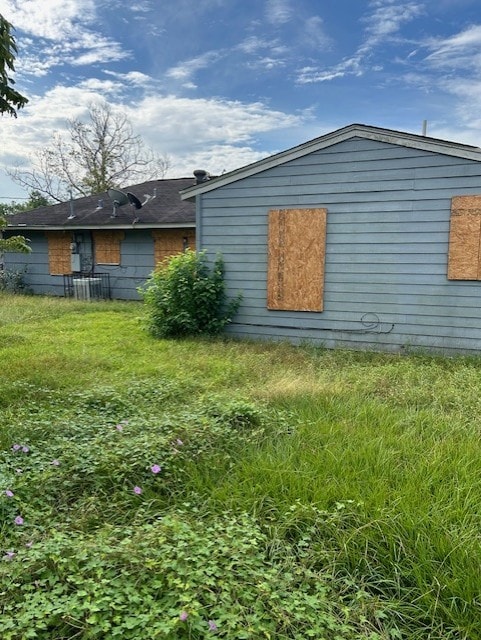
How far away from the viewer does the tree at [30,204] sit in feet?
85.8

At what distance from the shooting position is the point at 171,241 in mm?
11070

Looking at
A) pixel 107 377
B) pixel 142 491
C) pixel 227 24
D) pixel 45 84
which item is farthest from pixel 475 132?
pixel 142 491

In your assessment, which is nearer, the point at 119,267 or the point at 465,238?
the point at 465,238

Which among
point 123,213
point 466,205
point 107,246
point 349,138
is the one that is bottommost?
point 107,246

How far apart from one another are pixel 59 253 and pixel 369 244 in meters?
9.82

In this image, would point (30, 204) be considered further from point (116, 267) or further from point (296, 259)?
point (296, 259)

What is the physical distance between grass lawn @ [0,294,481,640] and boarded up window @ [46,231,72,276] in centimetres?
929

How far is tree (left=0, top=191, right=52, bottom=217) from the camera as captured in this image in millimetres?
26156

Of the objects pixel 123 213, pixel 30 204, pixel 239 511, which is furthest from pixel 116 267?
pixel 30 204

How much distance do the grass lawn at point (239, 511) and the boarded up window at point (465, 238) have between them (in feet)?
6.67

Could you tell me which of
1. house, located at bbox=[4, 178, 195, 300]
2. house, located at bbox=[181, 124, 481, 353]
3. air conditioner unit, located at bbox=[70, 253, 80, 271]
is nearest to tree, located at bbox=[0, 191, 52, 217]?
house, located at bbox=[4, 178, 195, 300]

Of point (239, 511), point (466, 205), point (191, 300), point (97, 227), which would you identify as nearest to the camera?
point (239, 511)

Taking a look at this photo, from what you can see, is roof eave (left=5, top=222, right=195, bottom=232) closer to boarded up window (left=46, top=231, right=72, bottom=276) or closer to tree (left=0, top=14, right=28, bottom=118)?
boarded up window (left=46, top=231, right=72, bottom=276)

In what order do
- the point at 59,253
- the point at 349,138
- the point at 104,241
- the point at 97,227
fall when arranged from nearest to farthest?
the point at 349,138, the point at 97,227, the point at 104,241, the point at 59,253
